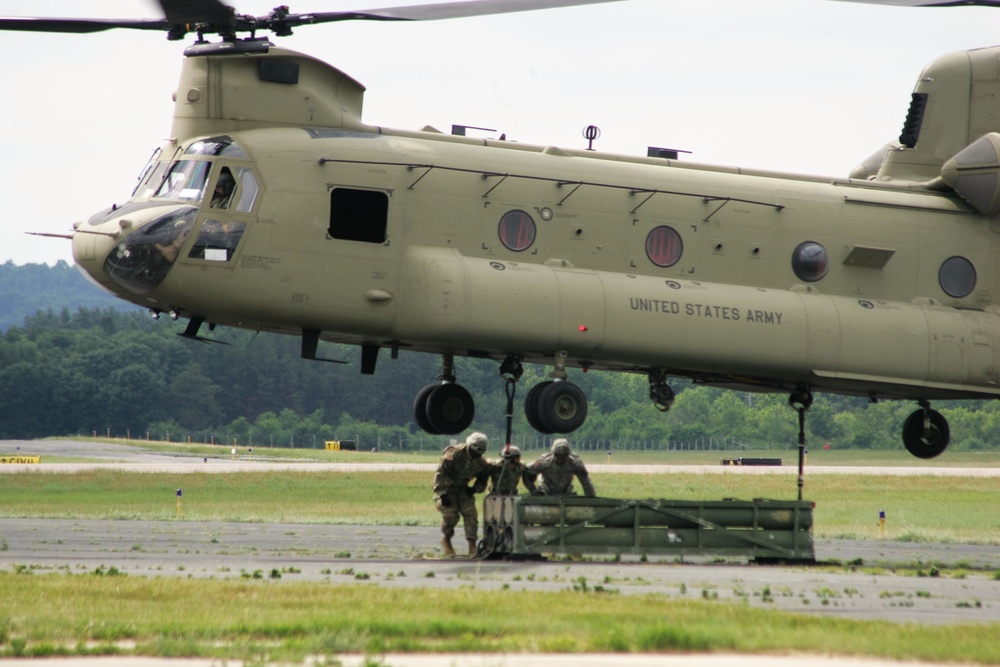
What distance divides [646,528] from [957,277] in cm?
683

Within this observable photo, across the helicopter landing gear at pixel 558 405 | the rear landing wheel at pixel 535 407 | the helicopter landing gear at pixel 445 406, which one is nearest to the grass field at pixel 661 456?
the helicopter landing gear at pixel 445 406

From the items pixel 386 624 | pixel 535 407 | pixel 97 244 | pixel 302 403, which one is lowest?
pixel 386 624

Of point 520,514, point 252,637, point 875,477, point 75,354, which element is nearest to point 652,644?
point 252,637

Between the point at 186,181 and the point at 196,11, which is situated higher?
the point at 196,11

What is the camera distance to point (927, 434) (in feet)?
76.8

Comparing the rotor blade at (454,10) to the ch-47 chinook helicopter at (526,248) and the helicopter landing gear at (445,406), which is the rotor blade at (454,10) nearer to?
the ch-47 chinook helicopter at (526,248)

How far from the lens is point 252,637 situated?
38.1 ft

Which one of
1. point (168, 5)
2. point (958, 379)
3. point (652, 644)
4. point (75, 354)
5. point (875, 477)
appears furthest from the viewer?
point (75, 354)

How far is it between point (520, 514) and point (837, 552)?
21.3ft

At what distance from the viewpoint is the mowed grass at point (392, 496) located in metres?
31.1

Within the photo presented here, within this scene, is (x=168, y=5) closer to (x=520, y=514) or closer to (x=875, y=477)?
(x=520, y=514)

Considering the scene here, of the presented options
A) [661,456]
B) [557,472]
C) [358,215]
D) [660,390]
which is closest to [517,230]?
[358,215]

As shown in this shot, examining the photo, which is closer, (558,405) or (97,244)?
(97,244)

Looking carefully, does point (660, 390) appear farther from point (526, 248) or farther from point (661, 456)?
point (661, 456)
